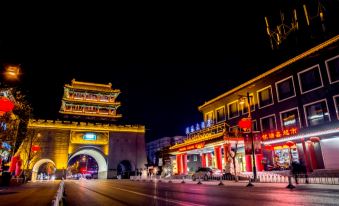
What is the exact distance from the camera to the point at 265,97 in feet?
99.3

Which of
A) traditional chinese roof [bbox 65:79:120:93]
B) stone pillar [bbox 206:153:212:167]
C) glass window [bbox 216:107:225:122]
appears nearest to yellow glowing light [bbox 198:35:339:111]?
glass window [bbox 216:107:225:122]

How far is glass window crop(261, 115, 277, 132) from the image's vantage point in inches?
1128

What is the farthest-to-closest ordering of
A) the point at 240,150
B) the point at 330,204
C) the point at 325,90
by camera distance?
the point at 240,150 → the point at 325,90 → the point at 330,204

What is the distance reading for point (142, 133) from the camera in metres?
53.3

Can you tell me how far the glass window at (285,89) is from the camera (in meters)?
26.7

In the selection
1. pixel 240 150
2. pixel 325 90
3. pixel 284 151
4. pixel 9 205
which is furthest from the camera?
pixel 240 150

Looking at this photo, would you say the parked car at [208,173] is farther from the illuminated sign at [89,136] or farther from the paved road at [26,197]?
the illuminated sign at [89,136]

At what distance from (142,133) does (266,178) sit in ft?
120

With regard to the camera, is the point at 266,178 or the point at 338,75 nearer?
the point at 266,178

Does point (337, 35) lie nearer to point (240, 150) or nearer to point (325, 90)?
point (325, 90)

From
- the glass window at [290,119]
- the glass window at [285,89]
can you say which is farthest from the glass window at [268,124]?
the glass window at [285,89]

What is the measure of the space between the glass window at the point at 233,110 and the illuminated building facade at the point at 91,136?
23294mm

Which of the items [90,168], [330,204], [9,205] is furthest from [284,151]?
[90,168]

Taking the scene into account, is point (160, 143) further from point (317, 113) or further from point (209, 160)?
point (317, 113)
